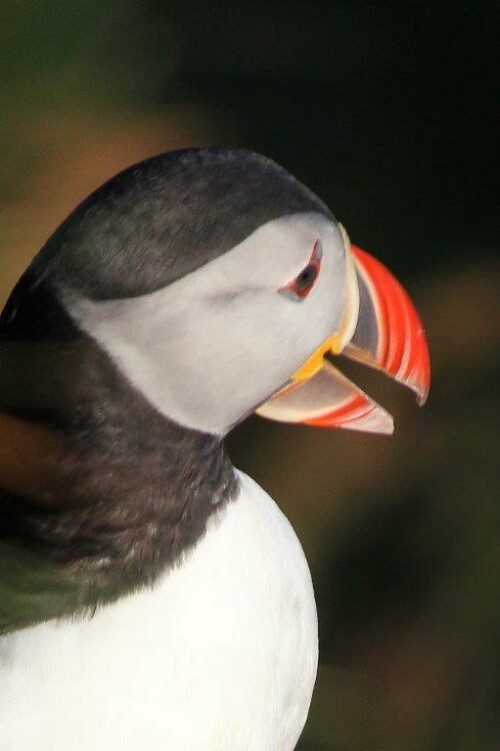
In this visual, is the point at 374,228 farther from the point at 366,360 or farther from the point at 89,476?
the point at 89,476

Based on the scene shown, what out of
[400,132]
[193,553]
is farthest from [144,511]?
[400,132]

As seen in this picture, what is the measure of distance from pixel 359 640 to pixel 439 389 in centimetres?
45

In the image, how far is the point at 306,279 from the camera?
1104 mm

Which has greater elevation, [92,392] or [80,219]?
[80,219]

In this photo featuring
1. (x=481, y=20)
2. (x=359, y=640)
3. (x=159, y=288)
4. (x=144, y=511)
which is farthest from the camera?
(x=359, y=640)

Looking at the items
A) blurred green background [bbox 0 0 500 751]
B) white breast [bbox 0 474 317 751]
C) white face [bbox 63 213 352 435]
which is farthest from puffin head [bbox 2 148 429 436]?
blurred green background [bbox 0 0 500 751]

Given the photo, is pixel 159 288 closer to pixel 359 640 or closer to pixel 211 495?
pixel 211 495

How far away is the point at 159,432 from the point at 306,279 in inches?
7.8

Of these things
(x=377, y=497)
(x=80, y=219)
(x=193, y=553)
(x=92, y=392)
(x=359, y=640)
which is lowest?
(x=359, y=640)

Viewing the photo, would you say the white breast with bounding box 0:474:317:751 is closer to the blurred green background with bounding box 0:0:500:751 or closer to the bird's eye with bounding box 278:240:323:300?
the bird's eye with bounding box 278:240:323:300

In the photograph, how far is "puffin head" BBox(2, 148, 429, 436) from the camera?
0.99 metres

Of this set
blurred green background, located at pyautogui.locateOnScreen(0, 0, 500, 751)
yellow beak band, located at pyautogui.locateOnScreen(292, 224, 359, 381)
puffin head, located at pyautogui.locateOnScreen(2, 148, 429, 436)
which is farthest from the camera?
blurred green background, located at pyautogui.locateOnScreen(0, 0, 500, 751)

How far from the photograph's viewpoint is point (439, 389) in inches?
80.7

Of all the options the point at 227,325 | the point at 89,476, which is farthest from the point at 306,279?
the point at 89,476
